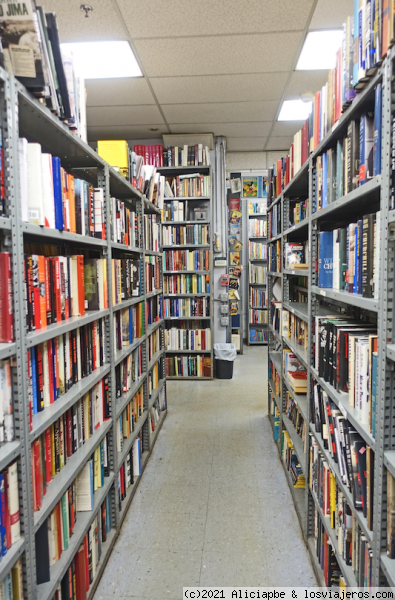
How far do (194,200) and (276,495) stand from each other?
375 cm

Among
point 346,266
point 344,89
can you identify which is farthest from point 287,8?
point 346,266

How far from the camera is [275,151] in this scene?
5836 millimetres

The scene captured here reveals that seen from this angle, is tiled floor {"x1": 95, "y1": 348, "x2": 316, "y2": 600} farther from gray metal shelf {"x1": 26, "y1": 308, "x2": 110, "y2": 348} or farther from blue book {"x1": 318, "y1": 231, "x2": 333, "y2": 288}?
blue book {"x1": 318, "y1": 231, "x2": 333, "y2": 288}

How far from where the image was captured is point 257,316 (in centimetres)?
668

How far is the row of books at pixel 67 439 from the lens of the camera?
125cm

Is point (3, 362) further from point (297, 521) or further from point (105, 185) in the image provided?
point (297, 521)

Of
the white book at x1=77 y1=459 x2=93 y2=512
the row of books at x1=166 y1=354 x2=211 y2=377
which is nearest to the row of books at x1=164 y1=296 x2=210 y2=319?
the row of books at x1=166 y1=354 x2=211 y2=377

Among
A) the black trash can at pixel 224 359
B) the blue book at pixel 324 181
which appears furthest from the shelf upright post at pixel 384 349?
the black trash can at pixel 224 359

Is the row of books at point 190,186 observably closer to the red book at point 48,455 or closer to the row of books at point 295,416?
the row of books at point 295,416

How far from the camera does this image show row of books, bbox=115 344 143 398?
7.48 ft

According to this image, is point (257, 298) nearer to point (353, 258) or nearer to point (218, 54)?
point (218, 54)

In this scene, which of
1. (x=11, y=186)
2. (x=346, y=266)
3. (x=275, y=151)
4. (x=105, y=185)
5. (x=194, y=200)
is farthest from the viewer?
(x=275, y=151)

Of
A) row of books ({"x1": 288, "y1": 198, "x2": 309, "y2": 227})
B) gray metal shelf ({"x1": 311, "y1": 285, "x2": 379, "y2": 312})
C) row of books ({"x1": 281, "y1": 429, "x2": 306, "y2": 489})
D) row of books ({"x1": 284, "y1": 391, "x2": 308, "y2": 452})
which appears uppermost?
row of books ({"x1": 288, "y1": 198, "x2": 309, "y2": 227})

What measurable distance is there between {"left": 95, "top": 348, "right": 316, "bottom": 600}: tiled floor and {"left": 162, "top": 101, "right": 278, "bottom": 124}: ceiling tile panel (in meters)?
3.13
